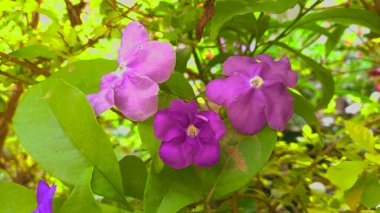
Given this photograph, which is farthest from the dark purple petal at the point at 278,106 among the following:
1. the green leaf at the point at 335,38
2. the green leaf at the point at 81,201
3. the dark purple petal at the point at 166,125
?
the green leaf at the point at 335,38

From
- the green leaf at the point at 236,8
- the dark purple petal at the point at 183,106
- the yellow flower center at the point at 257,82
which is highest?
the green leaf at the point at 236,8

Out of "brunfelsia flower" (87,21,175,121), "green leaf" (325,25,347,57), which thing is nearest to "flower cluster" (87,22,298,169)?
"brunfelsia flower" (87,21,175,121)

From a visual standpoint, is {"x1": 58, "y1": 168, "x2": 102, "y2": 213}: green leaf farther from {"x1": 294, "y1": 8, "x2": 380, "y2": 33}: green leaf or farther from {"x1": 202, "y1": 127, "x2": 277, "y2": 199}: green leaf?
{"x1": 294, "y1": 8, "x2": 380, "y2": 33}: green leaf

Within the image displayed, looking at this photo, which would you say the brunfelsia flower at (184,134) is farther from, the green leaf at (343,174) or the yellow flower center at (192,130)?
the green leaf at (343,174)

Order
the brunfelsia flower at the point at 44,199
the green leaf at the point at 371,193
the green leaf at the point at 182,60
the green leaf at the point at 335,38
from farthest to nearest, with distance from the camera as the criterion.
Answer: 1. the green leaf at the point at 335,38
2. the green leaf at the point at 182,60
3. the green leaf at the point at 371,193
4. the brunfelsia flower at the point at 44,199

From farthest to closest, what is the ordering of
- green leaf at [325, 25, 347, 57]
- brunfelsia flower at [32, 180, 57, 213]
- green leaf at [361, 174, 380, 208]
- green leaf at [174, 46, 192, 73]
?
green leaf at [325, 25, 347, 57]
green leaf at [174, 46, 192, 73]
green leaf at [361, 174, 380, 208]
brunfelsia flower at [32, 180, 57, 213]

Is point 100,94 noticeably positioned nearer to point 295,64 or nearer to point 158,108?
point 158,108
